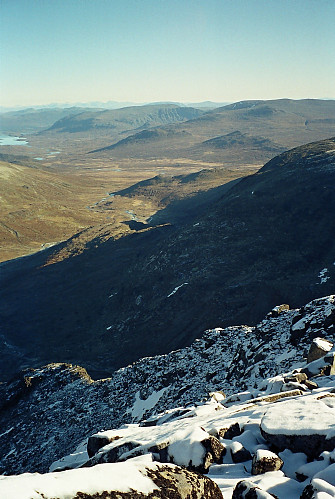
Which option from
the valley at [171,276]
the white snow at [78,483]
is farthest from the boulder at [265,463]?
the valley at [171,276]

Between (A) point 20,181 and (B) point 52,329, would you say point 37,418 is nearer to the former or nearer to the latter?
(B) point 52,329

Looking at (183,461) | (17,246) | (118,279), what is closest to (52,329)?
(118,279)

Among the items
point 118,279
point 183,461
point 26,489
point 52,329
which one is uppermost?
point 26,489

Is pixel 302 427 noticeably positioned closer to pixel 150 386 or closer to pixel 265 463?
pixel 265 463

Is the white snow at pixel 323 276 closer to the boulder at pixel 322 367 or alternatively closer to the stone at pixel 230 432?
the boulder at pixel 322 367

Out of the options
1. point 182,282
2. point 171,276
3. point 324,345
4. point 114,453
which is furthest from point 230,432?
point 171,276
